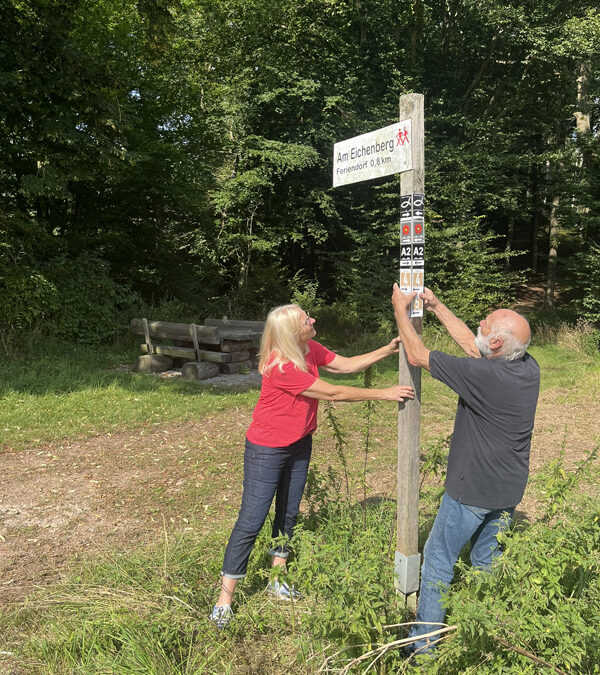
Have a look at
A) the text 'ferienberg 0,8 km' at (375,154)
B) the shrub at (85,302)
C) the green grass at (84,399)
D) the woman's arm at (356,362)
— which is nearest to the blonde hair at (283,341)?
the woman's arm at (356,362)

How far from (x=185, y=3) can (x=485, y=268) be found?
1185 cm

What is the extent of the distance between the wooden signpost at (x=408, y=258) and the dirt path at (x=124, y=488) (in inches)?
41.7

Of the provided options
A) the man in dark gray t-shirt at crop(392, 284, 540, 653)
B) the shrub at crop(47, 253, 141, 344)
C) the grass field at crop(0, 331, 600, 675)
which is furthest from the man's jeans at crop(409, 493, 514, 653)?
the shrub at crop(47, 253, 141, 344)

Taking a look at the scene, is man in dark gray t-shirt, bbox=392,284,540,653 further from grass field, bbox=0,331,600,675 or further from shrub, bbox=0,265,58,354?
shrub, bbox=0,265,58,354

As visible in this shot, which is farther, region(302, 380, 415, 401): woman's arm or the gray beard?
region(302, 380, 415, 401): woman's arm

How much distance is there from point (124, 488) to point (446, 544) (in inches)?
143

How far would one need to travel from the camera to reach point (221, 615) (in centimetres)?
294

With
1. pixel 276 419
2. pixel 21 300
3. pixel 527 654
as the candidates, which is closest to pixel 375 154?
pixel 276 419

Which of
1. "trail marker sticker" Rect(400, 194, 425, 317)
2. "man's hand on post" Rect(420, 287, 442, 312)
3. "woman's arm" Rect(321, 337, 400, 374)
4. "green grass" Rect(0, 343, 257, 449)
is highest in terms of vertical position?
"trail marker sticker" Rect(400, 194, 425, 317)

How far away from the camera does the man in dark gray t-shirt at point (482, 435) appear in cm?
262

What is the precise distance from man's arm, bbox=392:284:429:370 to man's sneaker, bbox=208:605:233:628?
5.23 feet

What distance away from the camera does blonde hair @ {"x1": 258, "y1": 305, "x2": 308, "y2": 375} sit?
3072 mm

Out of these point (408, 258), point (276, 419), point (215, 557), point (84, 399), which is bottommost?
point (215, 557)

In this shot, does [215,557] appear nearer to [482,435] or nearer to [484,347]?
[482,435]
